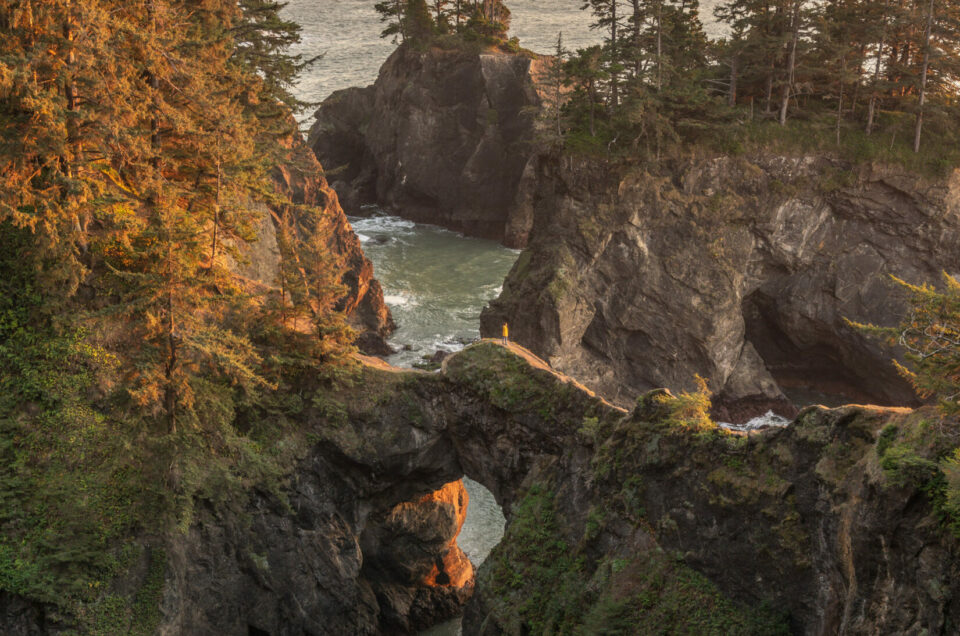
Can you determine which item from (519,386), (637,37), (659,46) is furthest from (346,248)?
(519,386)

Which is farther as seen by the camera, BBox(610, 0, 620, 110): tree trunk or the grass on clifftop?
BBox(610, 0, 620, 110): tree trunk

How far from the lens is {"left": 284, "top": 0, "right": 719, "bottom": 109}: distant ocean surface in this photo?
87500mm

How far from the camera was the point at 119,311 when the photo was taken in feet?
62.8

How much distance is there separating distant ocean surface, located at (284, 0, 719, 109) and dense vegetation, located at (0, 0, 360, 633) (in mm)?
65338

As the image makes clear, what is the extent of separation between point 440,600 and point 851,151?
116 feet

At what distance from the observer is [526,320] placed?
140 feet

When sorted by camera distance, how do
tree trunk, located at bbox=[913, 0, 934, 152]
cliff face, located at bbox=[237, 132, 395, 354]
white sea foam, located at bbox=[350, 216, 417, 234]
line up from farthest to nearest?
white sea foam, located at bbox=[350, 216, 417, 234], cliff face, located at bbox=[237, 132, 395, 354], tree trunk, located at bbox=[913, 0, 934, 152]

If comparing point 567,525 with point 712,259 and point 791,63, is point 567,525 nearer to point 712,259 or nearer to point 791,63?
point 712,259

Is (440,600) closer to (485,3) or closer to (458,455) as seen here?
(458,455)

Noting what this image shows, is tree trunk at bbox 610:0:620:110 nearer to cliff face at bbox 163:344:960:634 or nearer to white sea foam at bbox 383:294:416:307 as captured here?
white sea foam at bbox 383:294:416:307

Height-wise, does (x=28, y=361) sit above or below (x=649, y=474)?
above

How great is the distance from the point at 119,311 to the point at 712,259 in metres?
34.2

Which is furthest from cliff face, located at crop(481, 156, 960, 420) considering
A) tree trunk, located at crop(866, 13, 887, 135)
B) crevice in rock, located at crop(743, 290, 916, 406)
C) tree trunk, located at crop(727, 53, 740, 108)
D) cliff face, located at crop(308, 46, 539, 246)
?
cliff face, located at crop(308, 46, 539, 246)

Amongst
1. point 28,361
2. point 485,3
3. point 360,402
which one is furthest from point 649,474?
point 485,3
